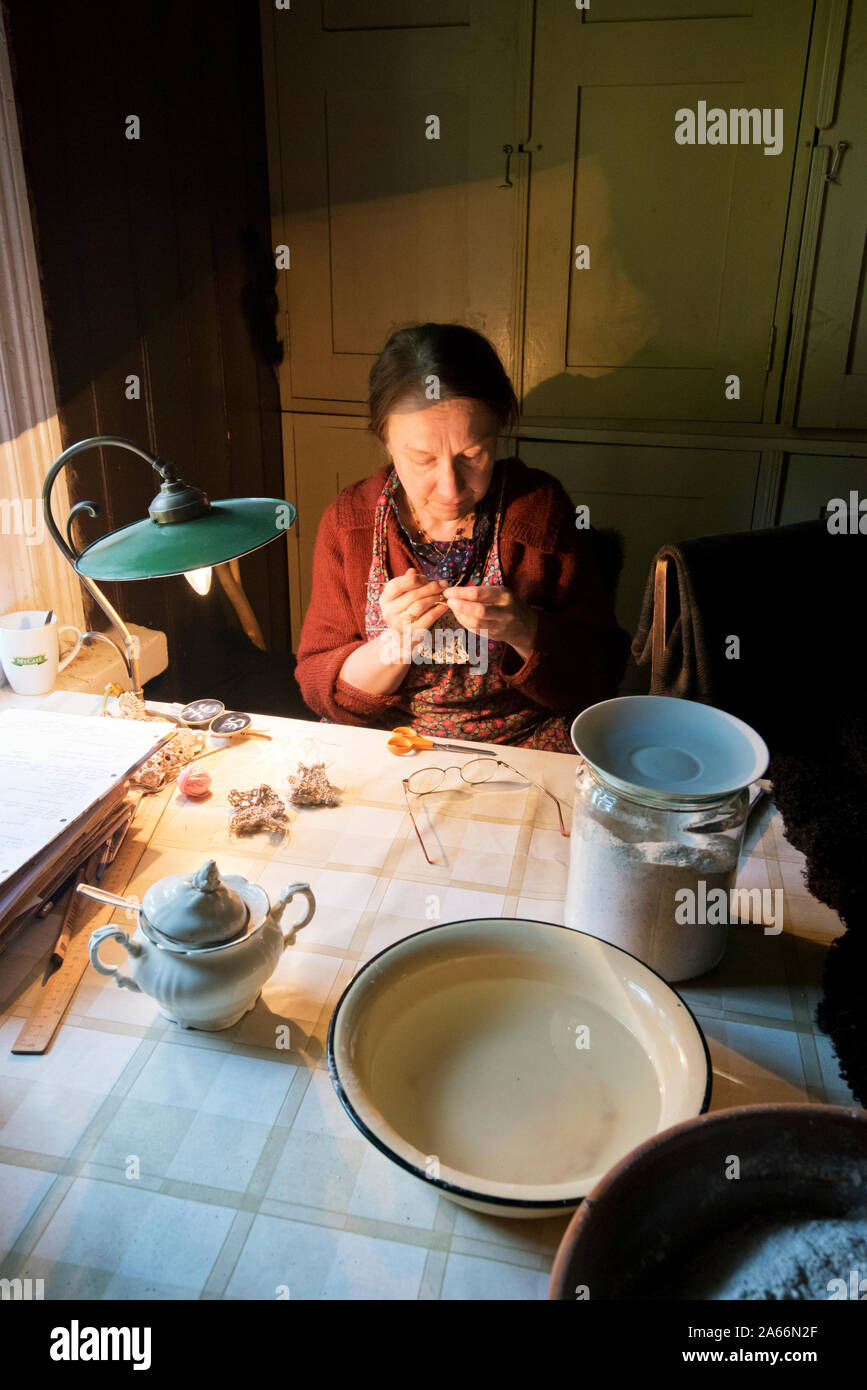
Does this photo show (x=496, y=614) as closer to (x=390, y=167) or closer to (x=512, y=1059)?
(x=512, y=1059)

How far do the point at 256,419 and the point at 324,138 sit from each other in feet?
2.63

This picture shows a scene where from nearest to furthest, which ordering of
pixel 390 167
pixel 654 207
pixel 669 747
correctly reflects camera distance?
pixel 669 747, pixel 654 207, pixel 390 167

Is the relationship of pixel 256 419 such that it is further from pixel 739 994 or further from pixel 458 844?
pixel 739 994

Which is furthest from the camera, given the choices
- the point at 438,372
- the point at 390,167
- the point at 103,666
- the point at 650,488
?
the point at 650,488

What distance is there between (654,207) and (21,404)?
173cm

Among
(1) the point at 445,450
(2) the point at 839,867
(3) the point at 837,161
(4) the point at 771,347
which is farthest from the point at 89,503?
(3) the point at 837,161

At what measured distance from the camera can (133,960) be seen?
85cm

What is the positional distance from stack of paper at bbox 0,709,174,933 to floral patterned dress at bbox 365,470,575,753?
1.73 ft

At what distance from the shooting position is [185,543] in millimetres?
1006

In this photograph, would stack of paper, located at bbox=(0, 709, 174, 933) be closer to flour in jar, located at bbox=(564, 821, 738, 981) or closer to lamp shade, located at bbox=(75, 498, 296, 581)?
lamp shade, located at bbox=(75, 498, 296, 581)

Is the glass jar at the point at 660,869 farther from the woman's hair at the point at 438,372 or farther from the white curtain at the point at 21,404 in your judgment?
the white curtain at the point at 21,404

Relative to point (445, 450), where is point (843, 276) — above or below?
above

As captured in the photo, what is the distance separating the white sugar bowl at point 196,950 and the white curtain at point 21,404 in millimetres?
1237
